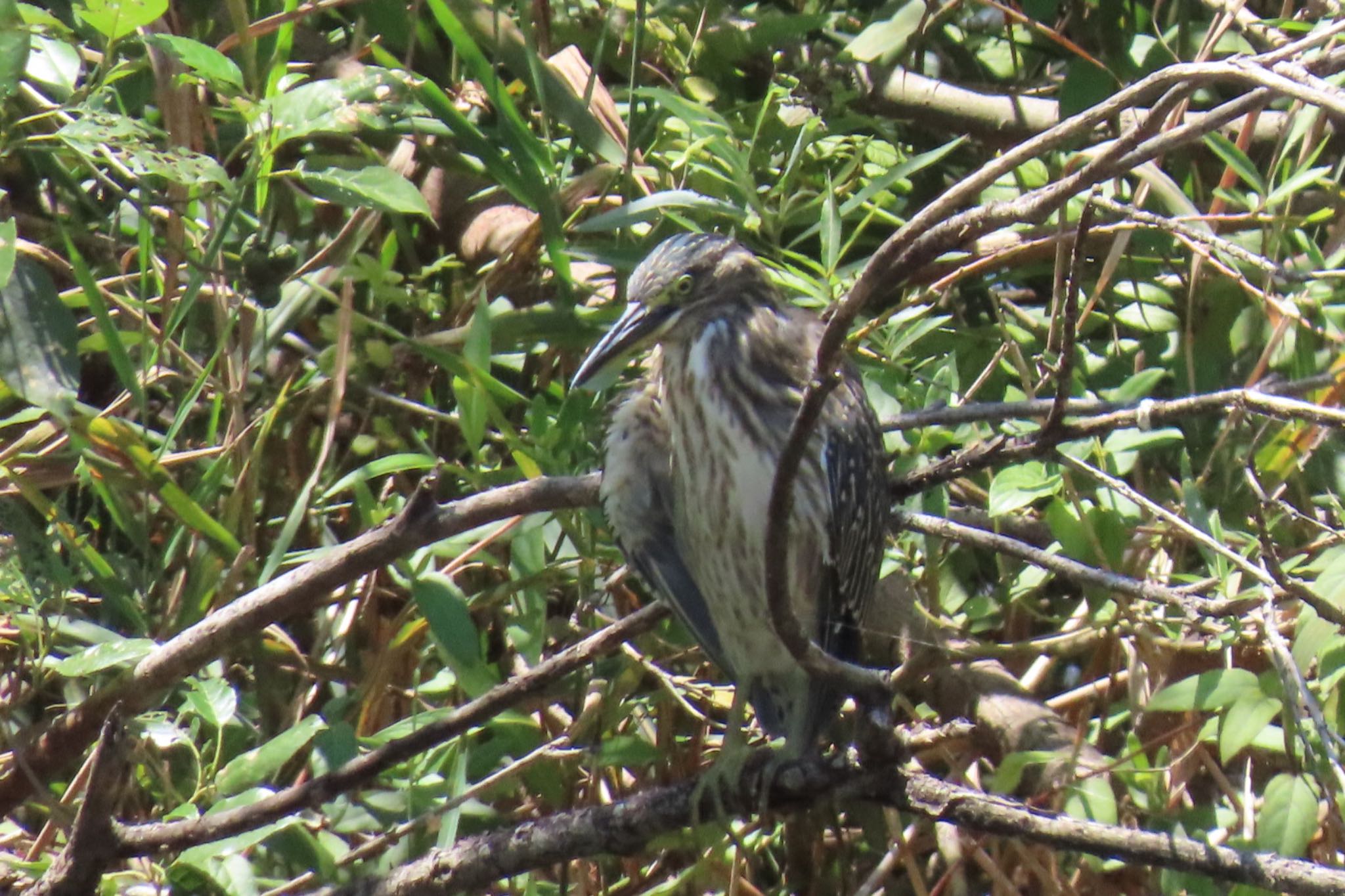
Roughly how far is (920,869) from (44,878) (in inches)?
Result: 60.7

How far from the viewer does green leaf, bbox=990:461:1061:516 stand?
2.31 metres

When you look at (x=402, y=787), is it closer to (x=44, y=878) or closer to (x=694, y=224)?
(x=44, y=878)

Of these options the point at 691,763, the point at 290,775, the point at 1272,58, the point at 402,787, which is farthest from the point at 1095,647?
the point at 1272,58

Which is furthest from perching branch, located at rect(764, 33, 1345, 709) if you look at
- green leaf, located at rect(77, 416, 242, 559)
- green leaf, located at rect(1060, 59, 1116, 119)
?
green leaf, located at rect(1060, 59, 1116, 119)

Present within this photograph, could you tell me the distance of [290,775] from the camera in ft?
8.61

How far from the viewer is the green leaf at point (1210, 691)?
6.72 feet

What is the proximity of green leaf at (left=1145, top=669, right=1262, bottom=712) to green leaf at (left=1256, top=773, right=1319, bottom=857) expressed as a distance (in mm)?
138

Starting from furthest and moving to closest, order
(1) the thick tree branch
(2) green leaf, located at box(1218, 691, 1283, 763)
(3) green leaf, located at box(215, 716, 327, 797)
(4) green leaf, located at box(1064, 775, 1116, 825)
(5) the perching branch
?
(4) green leaf, located at box(1064, 775, 1116, 825) < (3) green leaf, located at box(215, 716, 327, 797) < (2) green leaf, located at box(1218, 691, 1283, 763) < (1) the thick tree branch < (5) the perching branch

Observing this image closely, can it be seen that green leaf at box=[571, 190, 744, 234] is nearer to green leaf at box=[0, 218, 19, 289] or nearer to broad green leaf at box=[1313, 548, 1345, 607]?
green leaf at box=[0, 218, 19, 289]

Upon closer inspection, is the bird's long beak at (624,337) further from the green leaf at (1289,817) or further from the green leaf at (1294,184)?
the green leaf at (1289,817)

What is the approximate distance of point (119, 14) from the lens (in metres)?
1.95

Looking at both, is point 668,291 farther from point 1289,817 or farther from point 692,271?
point 1289,817

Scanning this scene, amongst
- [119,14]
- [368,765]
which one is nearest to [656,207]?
[119,14]

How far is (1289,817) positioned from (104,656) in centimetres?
159
